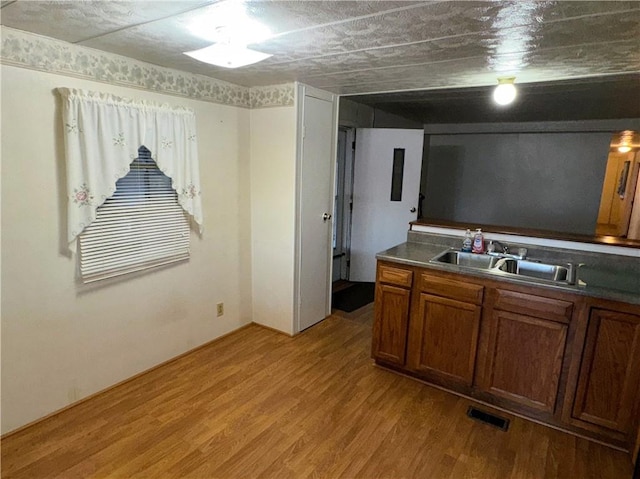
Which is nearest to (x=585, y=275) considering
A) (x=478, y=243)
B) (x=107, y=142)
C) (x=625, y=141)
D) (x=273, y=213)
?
(x=478, y=243)

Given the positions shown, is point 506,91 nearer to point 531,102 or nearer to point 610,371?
point 610,371

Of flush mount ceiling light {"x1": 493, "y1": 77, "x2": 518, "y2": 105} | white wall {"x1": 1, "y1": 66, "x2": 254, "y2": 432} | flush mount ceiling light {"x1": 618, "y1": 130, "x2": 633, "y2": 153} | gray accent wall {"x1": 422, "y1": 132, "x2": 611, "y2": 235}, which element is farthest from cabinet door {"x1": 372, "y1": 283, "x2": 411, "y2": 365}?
flush mount ceiling light {"x1": 618, "y1": 130, "x2": 633, "y2": 153}

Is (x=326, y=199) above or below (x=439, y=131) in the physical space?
below

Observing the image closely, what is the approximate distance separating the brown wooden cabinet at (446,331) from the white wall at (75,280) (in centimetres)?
126

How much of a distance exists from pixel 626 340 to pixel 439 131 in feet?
16.5

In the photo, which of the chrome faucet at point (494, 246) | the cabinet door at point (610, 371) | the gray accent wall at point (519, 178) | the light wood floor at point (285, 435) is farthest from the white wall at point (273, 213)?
the gray accent wall at point (519, 178)

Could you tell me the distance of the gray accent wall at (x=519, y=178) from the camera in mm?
5551

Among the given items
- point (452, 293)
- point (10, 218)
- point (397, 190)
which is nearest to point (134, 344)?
point (10, 218)

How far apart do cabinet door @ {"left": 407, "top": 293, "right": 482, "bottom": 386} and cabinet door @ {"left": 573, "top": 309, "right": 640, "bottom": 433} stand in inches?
23.1

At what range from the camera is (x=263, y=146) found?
10.5ft

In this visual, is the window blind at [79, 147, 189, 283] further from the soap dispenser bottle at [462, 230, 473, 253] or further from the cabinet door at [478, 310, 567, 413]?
the cabinet door at [478, 310, 567, 413]

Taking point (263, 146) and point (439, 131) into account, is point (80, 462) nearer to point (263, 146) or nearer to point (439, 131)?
point (263, 146)

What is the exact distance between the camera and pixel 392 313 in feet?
8.89

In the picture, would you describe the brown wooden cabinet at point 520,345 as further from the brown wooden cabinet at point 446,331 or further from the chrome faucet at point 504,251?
the chrome faucet at point 504,251
